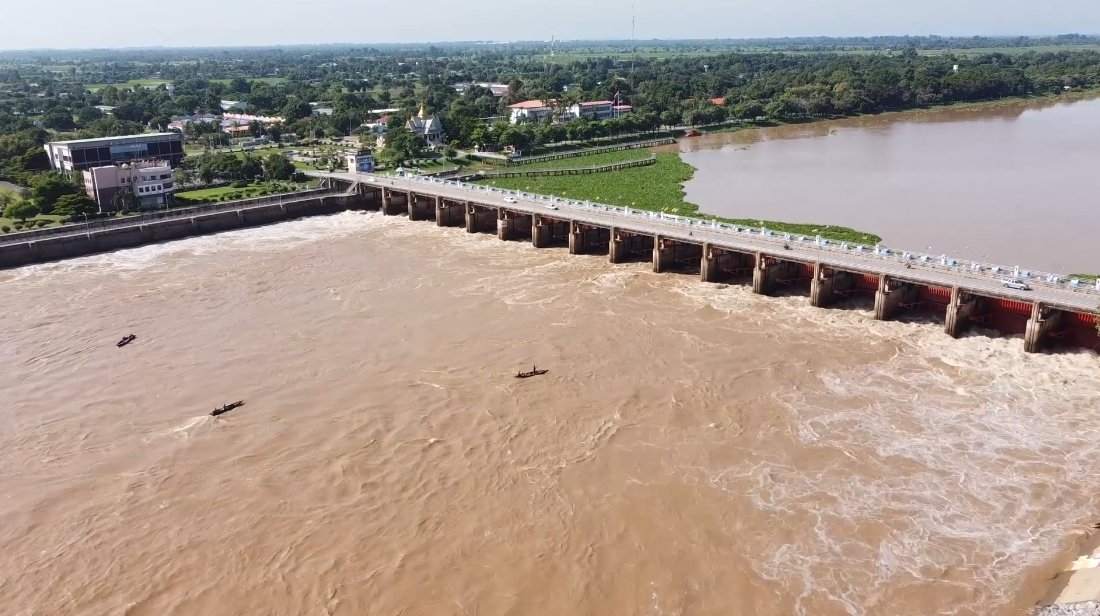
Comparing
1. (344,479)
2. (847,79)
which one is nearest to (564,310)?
(344,479)

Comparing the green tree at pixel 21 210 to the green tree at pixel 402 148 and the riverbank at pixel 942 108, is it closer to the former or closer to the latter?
the green tree at pixel 402 148

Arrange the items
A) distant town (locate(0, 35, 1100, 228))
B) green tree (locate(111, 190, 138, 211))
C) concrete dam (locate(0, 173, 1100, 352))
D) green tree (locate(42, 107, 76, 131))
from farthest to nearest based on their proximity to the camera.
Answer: green tree (locate(42, 107, 76, 131)) → distant town (locate(0, 35, 1100, 228)) → green tree (locate(111, 190, 138, 211)) → concrete dam (locate(0, 173, 1100, 352))

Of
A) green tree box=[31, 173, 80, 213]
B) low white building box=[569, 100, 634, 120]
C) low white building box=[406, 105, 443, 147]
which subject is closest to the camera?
green tree box=[31, 173, 80, 213]

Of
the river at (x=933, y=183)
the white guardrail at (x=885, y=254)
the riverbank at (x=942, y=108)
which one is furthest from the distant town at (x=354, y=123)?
the white guardrail at (x=885, y=254)

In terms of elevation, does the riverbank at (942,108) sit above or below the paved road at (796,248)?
above

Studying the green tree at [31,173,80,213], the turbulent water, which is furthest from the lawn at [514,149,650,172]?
the turbulent water

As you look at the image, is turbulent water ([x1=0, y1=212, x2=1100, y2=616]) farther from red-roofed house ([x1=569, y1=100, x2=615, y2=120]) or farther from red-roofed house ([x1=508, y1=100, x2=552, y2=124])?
red-roofed house ([x1=569, y1=100, x2=615, y2=120])

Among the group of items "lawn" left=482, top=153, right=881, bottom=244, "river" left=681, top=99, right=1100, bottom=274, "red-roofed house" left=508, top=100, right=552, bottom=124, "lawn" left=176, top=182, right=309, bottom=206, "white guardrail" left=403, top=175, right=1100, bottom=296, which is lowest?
"lawn" left=176, top=182, right=309, bottom=206

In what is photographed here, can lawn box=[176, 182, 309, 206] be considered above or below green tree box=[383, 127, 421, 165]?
below

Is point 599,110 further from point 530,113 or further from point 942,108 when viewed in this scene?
point 942,108
